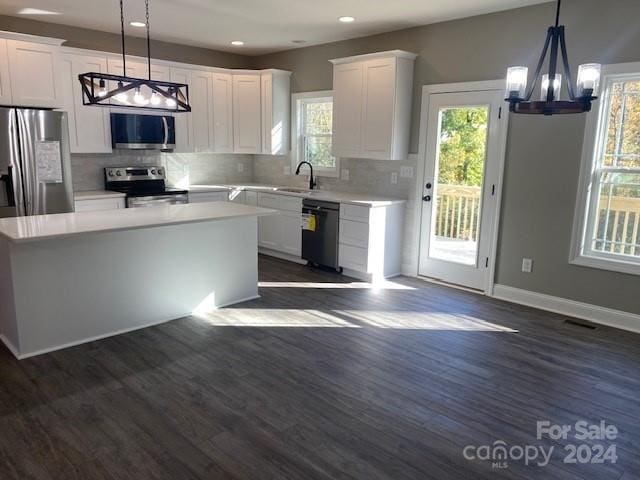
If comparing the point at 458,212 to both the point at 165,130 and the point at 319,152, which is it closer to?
the point at 319,152

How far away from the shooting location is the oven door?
17.9ft

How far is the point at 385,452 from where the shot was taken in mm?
2373

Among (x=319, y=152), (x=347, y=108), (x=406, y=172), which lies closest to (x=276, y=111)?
(x=319, y=152)

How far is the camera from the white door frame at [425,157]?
4.58 m

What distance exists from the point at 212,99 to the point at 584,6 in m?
4.34

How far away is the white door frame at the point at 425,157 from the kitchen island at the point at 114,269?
1.91m

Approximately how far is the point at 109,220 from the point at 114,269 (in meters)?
0.38

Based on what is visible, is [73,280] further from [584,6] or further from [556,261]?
[584,6]

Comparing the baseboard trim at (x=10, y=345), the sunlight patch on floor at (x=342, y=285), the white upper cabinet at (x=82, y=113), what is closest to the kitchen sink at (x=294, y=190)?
the sunlight patch on floor at (x=342, y=285)

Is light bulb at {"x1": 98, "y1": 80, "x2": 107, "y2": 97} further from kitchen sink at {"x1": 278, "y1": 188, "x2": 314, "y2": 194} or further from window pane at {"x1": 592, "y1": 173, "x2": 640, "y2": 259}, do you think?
window pane at {"x1": 592, "y1": 173, "x2": 640, "y2": 259}

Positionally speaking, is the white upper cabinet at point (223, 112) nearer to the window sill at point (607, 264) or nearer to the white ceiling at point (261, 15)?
the white ceiling at point (261, 15)

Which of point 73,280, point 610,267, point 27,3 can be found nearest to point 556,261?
point 610,267

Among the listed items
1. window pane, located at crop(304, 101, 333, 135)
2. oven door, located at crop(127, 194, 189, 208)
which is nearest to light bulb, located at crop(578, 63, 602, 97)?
window pane, located at crop(304, 101, 333, 135)

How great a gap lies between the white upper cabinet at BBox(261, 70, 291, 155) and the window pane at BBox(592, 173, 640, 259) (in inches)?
159
